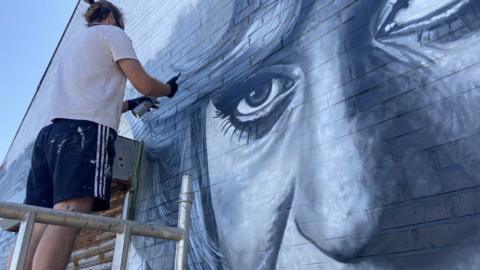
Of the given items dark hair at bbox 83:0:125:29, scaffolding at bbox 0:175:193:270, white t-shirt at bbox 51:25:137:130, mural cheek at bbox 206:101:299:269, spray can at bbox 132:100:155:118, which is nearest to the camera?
scaffolding at bbox 0:175:193:270

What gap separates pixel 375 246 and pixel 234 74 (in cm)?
154

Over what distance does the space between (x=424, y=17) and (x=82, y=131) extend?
145cm

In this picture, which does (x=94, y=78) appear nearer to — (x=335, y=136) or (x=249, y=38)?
(x=335, y=136)

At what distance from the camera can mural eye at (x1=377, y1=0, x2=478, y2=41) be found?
5.64 feet

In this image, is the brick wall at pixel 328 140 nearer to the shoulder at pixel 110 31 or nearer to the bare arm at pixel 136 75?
the bare arm at pixel 136 75

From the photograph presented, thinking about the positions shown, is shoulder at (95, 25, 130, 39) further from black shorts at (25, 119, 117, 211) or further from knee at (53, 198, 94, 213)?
knee at (53, 198, 94, 213)

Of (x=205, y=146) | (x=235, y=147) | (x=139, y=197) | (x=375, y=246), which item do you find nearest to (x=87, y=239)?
(x=139, y=197)

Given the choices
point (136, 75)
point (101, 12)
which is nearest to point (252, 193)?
point (136, 75)

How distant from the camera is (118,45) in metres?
1.90

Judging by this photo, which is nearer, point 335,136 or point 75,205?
point 75,205

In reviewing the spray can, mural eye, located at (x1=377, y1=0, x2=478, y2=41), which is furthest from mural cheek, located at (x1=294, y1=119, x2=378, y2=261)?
the spray can

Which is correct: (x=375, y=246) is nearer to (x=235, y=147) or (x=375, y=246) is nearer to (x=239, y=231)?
(x=239, y=231)

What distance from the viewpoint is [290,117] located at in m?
2.35

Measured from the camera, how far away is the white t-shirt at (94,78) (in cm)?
178
